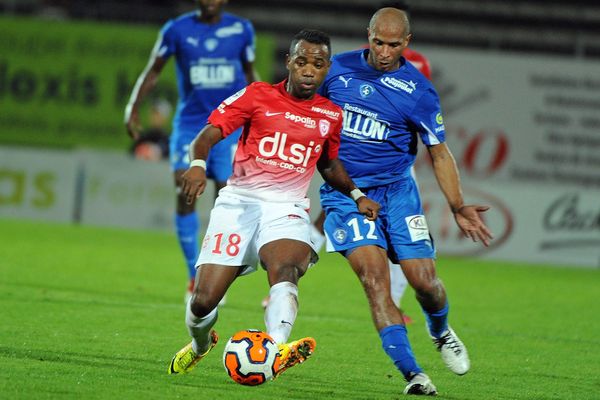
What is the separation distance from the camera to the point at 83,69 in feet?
61.2

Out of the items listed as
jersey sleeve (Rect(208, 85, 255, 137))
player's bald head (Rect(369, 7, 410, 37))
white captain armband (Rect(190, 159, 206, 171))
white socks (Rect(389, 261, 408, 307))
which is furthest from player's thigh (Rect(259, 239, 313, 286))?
white socks (Rect(389, 261, 408, 307))

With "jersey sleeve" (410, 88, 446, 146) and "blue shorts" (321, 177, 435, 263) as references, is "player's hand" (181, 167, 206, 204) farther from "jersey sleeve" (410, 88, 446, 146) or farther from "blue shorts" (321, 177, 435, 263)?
"jersey sleeve" (410, 88, 446, 146)

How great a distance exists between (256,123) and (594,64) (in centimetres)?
1314

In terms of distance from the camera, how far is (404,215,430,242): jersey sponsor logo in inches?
260

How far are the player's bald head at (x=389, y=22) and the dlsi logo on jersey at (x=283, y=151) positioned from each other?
805 millimetres

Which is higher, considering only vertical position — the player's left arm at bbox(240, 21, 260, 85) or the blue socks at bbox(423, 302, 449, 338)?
the blue socks at bbox(423, 302, 449, 338)

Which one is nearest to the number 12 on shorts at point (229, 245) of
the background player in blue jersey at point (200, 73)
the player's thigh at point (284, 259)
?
the player's thigh at point (284, 259)

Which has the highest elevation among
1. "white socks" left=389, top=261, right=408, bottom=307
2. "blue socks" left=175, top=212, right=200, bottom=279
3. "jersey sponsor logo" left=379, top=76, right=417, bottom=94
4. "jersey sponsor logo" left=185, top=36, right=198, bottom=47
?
"jersey sponsor logo" left=379, top=76, right=417, bottom=94

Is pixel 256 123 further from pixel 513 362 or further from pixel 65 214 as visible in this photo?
pixel 65 214

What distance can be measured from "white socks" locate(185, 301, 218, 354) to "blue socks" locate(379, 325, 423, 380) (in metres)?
0.91

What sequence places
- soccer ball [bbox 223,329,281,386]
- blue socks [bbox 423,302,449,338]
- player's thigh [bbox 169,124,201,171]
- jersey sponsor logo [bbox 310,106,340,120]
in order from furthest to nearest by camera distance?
1. player's thigh [bbox 169,124,201,171]
2. blue socks [bbox 423,302,449,338]
3. jersey sponsor logo [bbox 310,106,340,120]
4. soccer ball [bbox 223,329,281,386]

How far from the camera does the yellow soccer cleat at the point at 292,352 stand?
5707 millimetres

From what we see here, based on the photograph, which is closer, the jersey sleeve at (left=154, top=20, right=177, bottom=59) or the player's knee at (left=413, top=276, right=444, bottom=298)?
the player's knee at (left=413, top=276, right=444, bottom=298)

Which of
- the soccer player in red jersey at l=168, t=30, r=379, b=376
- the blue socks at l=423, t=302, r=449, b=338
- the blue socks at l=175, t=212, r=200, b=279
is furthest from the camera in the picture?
the blue socks at l=175, t=212, r=200, b=279
